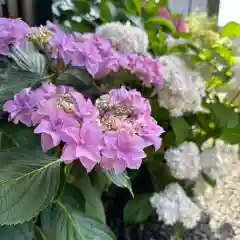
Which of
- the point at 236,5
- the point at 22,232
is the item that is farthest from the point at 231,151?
the point at 236,5

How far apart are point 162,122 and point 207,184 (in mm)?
89

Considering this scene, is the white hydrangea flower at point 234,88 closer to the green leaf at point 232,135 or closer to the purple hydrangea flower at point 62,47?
the green leaf at point 232,135

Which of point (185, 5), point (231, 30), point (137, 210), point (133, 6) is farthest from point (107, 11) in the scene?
point (185, 5)

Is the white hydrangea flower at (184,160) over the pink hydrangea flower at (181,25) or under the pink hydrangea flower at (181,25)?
under

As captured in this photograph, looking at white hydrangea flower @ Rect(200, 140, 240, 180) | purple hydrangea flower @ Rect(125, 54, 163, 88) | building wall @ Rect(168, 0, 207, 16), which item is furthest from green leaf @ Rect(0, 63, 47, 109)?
building wall @ Rect(168, 0, 207, 16)

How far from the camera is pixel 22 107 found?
0.40 m

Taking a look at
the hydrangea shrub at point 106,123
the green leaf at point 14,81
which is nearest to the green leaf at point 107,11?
the hydrangea shrub at point 106,123

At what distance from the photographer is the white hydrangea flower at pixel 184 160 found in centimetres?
52

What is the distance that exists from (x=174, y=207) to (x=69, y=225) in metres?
0.15

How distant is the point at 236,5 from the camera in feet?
3.97

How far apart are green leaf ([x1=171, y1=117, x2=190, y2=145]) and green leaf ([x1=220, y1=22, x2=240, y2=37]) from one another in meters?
0.16

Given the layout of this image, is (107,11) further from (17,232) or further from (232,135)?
(17,232)

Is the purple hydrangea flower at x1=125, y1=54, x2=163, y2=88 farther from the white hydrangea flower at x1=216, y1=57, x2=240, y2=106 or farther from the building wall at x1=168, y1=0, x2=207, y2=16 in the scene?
the building wall at x1=168, y1=0, x2=207, y2=16

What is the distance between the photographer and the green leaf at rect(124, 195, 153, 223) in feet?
1.78
